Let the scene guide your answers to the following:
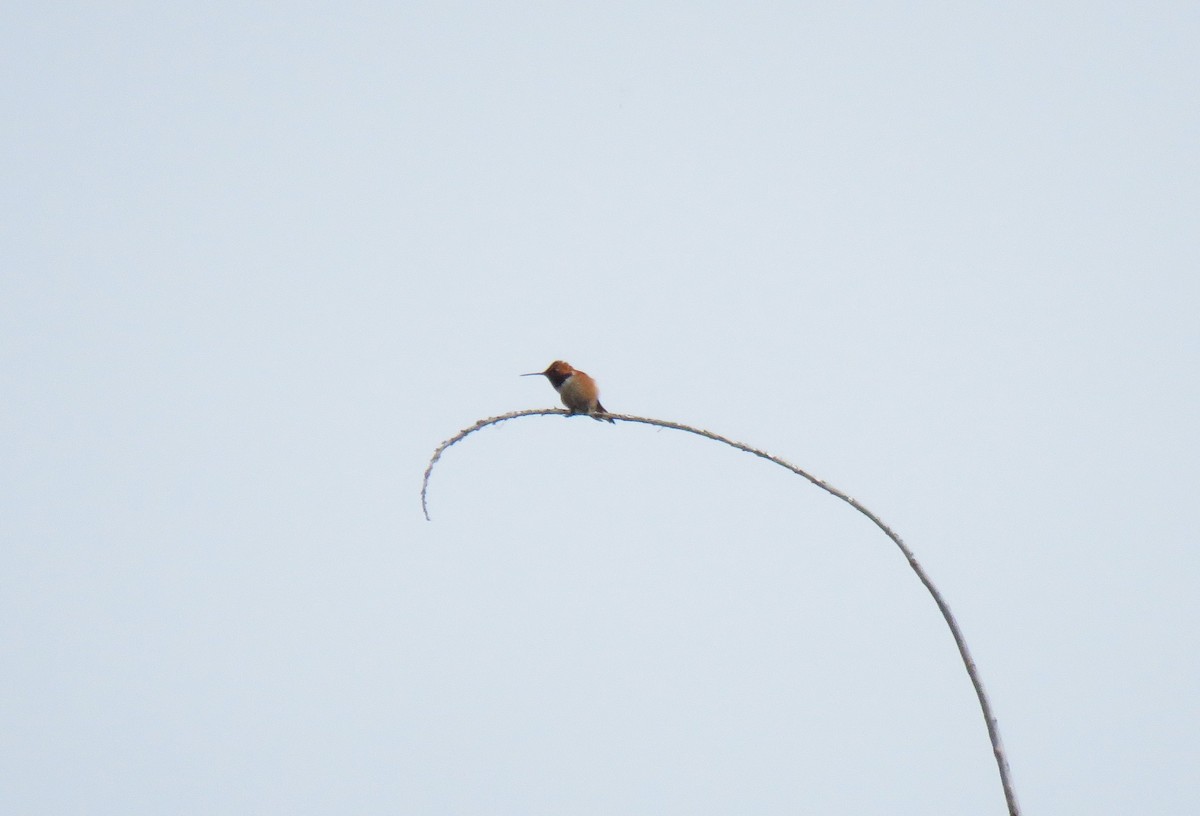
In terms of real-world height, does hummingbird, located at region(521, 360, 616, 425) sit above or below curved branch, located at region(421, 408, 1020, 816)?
above

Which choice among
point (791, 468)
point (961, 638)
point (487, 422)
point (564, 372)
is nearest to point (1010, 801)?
point (961, 638)

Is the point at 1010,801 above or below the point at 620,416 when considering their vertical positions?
below

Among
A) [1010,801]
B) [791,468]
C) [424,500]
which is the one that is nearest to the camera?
[1010,801]

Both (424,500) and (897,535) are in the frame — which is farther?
(424,500)

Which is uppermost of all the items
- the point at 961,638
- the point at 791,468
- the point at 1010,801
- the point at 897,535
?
the point at 791,468

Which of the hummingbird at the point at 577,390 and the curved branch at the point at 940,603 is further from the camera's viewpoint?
the hummingbird at the point at 577,390

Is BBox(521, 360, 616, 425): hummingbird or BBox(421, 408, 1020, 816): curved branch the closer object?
BBox(421, 408, 1020, 816): curved branch

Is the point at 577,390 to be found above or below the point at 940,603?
above

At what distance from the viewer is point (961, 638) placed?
380 centimetres

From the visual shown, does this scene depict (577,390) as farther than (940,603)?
Yes

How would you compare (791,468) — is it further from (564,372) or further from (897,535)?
(564,372)

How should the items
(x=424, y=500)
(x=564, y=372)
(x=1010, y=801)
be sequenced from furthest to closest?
(x=564, y=372) < (x=424, y=500) < (x=1010, y=801)

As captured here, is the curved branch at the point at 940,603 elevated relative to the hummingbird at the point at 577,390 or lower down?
lower down

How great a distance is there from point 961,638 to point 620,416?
1271mm
